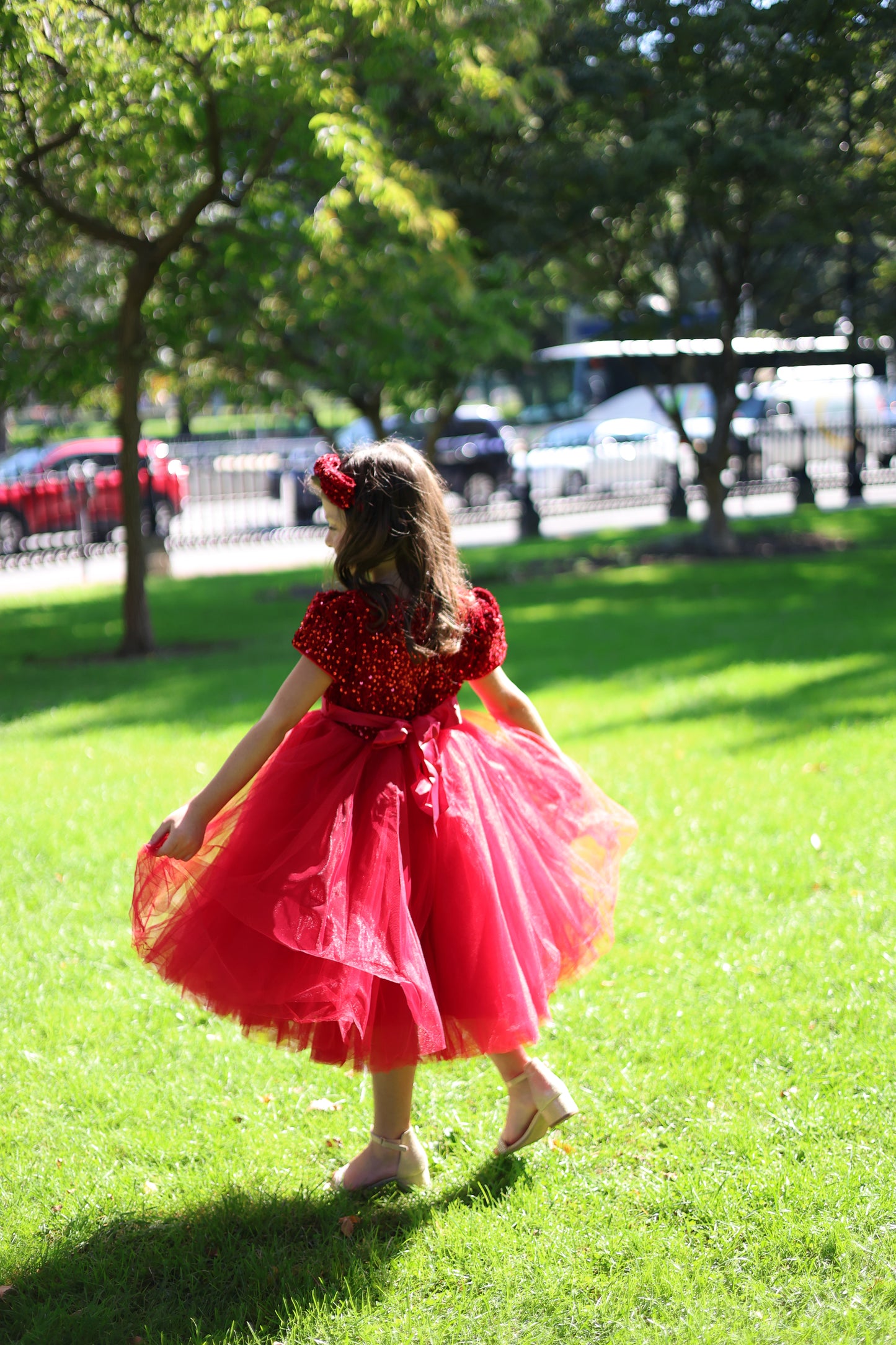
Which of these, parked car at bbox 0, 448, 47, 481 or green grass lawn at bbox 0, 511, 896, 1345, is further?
parked car at bbox 0, 448, 47, 481

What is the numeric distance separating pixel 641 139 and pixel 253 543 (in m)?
9.32

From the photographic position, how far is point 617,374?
1315 inches

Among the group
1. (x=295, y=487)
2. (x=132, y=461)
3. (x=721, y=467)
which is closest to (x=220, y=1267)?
(x=132, y=461)

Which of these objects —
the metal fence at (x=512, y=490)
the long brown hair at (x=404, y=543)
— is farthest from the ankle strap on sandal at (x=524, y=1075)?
the metal fence at (x=512, y=490)

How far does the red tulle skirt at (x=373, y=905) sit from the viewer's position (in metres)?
2.68

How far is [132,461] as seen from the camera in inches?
411

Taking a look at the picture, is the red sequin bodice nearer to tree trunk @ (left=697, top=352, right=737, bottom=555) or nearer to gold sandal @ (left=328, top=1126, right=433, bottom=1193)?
gold sandal @ (left=328, top=1126, right=433, bottom=1193)

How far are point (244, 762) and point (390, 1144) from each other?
102cm

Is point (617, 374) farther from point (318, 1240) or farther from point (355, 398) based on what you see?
point (318, 1240)

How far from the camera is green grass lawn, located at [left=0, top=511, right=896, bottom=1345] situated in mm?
2643

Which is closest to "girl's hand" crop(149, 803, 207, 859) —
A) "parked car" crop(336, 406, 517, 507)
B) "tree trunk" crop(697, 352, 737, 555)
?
"tree trunk" crop(697, 352, 737, 555)

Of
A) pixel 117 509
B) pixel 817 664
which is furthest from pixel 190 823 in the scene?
pixel 117 509

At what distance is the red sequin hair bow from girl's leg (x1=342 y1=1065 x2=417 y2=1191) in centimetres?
138

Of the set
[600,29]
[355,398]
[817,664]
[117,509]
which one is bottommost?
[817,664]
